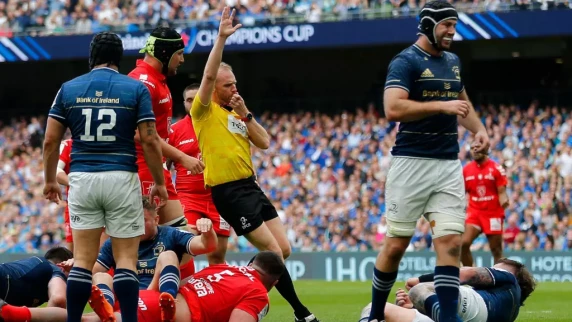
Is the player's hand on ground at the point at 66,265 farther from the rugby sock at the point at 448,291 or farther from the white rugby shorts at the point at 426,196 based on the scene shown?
the rugby sock at the point at 448,291

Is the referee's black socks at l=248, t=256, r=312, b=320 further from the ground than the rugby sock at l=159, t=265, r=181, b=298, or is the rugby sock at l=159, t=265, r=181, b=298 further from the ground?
the rugby sock at l=159, t=265, r=181, b=298

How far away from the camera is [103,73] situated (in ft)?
26.5

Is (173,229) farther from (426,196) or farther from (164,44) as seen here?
(426,196)

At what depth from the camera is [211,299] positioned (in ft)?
27.2

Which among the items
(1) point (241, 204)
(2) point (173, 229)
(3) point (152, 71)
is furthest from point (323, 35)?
(2) point (173, 229)

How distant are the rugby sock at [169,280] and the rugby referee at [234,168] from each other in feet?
6.41

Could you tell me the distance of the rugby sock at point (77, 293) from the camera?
785cm

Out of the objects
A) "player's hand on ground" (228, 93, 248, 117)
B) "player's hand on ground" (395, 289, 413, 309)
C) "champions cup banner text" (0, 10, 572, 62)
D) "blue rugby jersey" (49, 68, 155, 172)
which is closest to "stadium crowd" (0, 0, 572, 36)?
"champions cup banner text" (0, 10, 572, 62)

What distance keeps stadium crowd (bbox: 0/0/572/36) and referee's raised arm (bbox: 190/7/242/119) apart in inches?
639

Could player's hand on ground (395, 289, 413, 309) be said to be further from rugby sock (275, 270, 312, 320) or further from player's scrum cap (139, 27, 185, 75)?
player's scrum cap (139, 27, 185, 75)

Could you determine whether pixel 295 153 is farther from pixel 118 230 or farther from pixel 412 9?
pixel 118 230

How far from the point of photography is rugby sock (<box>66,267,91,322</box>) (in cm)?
785

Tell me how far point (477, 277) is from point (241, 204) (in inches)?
99.7

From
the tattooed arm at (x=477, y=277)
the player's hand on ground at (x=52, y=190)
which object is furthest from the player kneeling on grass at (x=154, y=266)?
the tattooed arm at (x=477, y=277)
